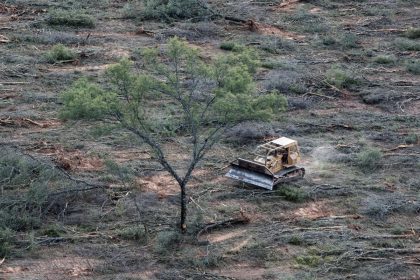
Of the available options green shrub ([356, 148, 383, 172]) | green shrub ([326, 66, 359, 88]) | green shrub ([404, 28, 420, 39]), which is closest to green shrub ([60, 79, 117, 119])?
green shrub ([356, 148, 383, 172])

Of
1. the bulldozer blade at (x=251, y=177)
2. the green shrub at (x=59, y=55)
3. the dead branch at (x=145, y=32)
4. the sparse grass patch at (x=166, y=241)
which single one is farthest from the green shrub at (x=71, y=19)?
the sparse grass patch at (x=166, y=241)

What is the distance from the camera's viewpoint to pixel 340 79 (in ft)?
71.9

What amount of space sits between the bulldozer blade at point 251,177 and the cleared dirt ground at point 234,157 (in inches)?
8.0

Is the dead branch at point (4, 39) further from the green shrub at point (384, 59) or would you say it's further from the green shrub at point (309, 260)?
the green shrub at point (309, 260)

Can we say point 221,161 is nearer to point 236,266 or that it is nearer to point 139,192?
point 139,192

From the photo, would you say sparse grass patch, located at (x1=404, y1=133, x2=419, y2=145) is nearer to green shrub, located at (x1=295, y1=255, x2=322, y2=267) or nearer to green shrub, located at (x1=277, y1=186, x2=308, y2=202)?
green shrub, located at (x1=277, y1=186, x2=308, y2=202)

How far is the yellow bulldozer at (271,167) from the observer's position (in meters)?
15.9

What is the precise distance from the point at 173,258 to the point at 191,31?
1353 cm

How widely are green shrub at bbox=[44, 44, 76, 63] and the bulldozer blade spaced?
8.20 metres

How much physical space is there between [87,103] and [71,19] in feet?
43.6

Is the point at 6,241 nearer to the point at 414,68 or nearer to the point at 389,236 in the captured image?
the point at 389,236

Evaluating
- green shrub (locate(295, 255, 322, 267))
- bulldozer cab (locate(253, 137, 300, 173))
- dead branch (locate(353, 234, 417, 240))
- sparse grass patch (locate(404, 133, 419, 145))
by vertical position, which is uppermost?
bulldozer cab (locate(253, 137, 300, 173))

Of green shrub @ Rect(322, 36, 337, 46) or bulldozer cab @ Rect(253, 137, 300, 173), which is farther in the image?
green shrub @ Rect(322, 36, 337, 46)

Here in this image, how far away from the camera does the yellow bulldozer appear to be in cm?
1587
